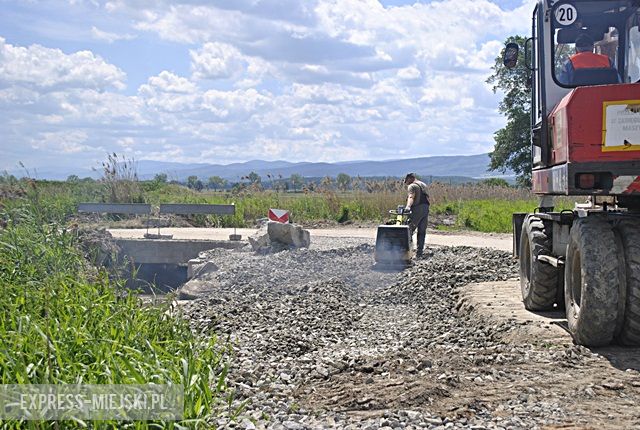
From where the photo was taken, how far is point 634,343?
7215 millimetres

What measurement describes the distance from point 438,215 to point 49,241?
60.1 ft

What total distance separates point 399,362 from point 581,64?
3.91 metres

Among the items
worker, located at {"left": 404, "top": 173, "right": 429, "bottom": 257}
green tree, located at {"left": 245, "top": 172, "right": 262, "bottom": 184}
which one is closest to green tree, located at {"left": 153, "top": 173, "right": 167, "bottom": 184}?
green tree, located at {"left": 245, "top": 172, "right": 262, "bottom": 184}

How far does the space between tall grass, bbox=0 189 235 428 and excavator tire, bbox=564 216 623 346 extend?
3279mm

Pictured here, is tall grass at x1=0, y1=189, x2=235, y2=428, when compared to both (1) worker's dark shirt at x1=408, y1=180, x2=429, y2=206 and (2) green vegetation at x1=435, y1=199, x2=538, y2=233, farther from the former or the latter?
(2) green vegetation at x1=435, y1=199, x2=538, y2=233

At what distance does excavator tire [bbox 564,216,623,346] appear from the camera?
7.06 metres

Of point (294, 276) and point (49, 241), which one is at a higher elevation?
point (49, 241)

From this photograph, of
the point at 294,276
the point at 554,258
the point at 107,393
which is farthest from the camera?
the point at 294,276

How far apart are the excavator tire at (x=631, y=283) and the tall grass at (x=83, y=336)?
11.8ft

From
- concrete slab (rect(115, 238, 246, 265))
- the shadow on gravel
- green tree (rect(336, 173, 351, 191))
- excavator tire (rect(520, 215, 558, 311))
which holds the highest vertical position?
green tree (rect(336, 173, 351, 191))

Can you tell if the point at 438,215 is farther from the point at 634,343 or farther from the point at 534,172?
the point at 634,343

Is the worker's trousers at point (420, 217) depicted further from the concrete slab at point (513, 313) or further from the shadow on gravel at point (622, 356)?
the shadow on gravel at point (622, 356)

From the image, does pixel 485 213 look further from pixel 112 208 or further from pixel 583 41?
pixel 583 41

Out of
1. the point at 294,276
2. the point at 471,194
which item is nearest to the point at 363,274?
the point at 294,276
